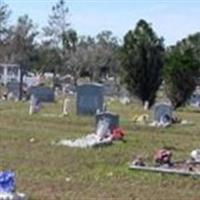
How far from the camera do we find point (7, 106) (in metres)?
33.5

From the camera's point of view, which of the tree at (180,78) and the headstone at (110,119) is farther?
the tree at (180,78)

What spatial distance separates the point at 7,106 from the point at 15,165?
785 inches

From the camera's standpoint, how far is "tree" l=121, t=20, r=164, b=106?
3759 centimetres

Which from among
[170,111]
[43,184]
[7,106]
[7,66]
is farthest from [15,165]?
[7,66]

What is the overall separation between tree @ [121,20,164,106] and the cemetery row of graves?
10.7 m

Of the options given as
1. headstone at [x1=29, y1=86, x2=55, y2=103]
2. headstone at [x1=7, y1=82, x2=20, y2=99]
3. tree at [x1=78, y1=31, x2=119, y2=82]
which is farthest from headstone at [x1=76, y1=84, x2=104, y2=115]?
tree at [x1=78, y1=31, x2=119, y2=82]

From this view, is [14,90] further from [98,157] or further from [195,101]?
[98,157]

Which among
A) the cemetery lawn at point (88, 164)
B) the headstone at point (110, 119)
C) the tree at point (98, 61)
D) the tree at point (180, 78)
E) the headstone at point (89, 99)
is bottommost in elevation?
the cemetery lawn at point (88, 164)

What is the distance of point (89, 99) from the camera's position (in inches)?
1106

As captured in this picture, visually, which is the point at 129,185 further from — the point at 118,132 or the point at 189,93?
the point at 189,93

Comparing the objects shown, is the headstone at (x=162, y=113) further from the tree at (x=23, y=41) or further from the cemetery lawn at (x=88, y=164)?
the tree at (x=23, y=41)

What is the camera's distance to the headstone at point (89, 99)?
2794cm

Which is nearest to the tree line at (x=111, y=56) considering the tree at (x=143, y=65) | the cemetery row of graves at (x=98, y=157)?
the tree at (x=143, y=65)

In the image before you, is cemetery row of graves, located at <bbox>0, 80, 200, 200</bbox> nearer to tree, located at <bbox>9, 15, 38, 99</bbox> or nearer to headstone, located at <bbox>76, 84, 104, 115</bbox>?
headstone, located at <bbox>76, 84, 104, 115</bbox>
